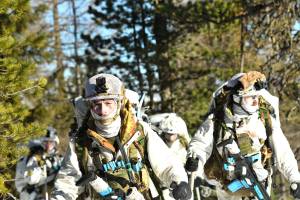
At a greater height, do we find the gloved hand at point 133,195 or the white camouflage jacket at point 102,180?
the white camouflage jacket at point 102,180

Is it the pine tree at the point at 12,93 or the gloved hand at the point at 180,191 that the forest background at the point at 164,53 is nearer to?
the pine tree at the point at 12,93

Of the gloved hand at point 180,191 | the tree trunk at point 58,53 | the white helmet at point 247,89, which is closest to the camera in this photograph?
the gloved hand at point 180,191

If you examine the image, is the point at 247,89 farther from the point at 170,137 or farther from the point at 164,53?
the point at 164,53

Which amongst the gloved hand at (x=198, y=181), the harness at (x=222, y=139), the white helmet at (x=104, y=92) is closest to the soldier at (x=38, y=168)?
the gloved hand at (x=198, y=181)

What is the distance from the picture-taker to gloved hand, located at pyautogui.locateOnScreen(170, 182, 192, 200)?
17.5 ft

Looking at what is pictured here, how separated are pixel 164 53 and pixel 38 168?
288 inches

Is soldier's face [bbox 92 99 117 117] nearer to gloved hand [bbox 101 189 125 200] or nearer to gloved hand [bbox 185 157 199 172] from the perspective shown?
gloved hand [bbox 101 189 125 200]

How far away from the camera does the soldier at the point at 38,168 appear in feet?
37.1

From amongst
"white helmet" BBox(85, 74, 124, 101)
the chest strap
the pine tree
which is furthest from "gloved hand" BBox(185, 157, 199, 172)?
the pine tree

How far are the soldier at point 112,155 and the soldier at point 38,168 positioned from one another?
5.67m

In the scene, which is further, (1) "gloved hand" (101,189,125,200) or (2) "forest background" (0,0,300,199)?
(2) "forest background" (0,0,300,199)

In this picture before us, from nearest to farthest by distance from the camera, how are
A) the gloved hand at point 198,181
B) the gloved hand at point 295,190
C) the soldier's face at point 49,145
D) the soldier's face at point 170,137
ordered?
the gloved hand at point 295,190
the gloved hand at point 198,181
the soldier's face at point 170,137
the soldier's face at point 49,145

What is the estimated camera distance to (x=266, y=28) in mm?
12625

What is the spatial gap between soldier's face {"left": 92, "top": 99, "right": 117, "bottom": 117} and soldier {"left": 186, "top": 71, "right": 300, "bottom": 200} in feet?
4.32
